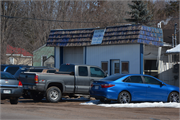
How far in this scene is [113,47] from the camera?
22656 mm

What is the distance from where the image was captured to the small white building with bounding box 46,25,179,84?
21.2 m

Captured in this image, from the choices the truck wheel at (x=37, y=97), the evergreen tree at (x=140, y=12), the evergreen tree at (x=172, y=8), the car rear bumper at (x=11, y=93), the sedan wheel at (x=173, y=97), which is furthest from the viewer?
the evergreen tree at (x=172, y=8)

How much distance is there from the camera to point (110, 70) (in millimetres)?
22859

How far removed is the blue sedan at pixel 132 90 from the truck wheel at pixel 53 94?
1870mm

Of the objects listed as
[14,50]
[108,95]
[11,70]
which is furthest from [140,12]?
[108,95]

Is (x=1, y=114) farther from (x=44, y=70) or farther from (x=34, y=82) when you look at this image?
(x=44, y=70)

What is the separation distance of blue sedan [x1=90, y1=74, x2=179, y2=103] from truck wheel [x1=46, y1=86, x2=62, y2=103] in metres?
1.87

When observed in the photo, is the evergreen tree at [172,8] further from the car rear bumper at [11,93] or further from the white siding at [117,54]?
the car rear bumper at [11,93]

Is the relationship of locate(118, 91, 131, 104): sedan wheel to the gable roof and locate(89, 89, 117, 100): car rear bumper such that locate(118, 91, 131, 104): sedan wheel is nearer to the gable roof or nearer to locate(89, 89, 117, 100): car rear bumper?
locate(89, 89, 117, 100): car rear bumper

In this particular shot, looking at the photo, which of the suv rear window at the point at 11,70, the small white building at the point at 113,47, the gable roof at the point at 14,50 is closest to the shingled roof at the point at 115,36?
the small white building at the point at 113,47

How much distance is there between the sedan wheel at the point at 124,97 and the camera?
1382 centimetres

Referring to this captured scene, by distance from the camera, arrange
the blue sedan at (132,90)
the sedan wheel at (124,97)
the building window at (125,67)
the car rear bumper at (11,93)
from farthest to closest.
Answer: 1. the building window at (125,67)
2. the sedan wheel at (124,97)
3. the blue sedan at (132,90)
4. the car rear bumper at (11,93)

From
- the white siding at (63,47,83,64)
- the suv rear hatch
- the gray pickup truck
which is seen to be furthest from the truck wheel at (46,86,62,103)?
the white siding at (63,47,83,64)

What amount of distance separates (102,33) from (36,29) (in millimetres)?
30427
